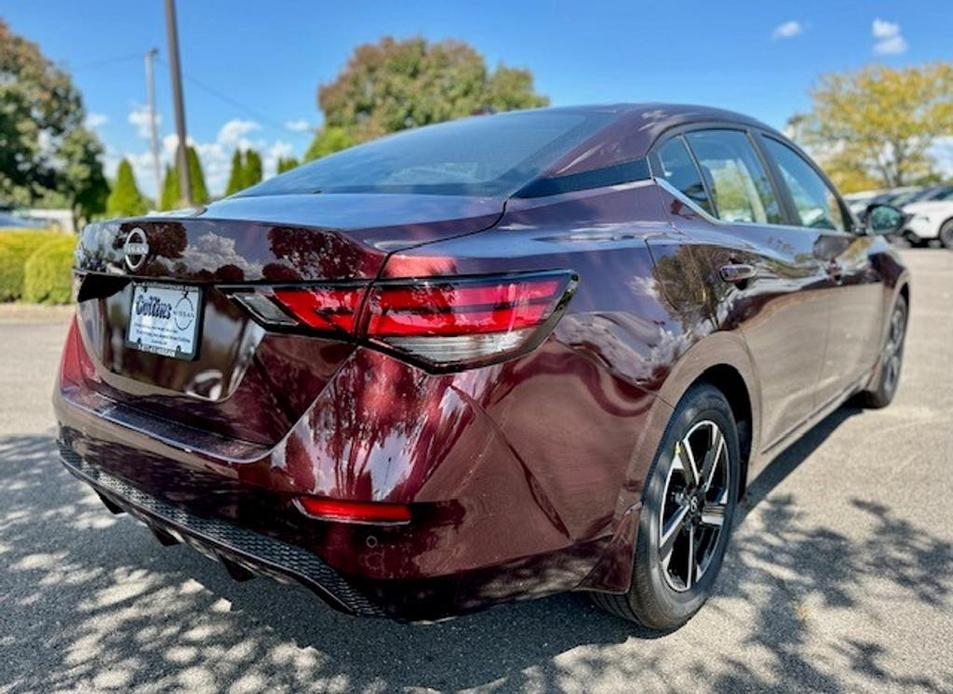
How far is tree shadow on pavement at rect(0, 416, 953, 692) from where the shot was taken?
7.05ft

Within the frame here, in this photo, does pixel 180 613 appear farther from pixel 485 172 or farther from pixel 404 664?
pixel 485 172

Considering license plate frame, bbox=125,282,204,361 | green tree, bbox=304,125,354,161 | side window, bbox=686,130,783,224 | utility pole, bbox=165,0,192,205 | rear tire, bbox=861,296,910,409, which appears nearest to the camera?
license plate frame, bbox=125,282,204,361

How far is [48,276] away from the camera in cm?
935

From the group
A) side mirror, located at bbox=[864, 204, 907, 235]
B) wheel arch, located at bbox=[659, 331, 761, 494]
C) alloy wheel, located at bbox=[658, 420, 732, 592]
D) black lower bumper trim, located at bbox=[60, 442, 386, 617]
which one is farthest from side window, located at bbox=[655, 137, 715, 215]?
side mirror, located at bbox=[864, 204, 907, 235]

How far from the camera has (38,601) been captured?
100 inches

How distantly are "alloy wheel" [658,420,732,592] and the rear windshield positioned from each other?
909 millimetres

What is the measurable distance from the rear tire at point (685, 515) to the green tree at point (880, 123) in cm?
3851

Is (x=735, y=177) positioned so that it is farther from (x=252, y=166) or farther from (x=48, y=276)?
(x=252, y=166)

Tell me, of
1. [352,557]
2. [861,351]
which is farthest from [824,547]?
[352,557]

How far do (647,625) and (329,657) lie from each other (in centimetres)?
92

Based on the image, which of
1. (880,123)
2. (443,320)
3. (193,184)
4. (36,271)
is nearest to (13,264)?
(36,271)

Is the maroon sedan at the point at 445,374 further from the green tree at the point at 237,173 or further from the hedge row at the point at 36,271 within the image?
the green tree at the point at 237,173

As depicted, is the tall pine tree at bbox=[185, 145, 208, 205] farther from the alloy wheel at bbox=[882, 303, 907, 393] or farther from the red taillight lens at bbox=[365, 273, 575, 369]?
the red taillight lens at bbox=[365, 273, 575, 369]

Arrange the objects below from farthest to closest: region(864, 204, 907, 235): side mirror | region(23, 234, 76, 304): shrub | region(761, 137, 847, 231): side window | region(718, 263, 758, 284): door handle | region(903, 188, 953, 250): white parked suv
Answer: region(903, 188, 953, 250): white parked suv, region(23, 234, 76, 304): shrub, region(864, 204, 907, 235): side mirror, region(761, 137, 847, 231): side window, region(718, 263, 758, 284): door handle
